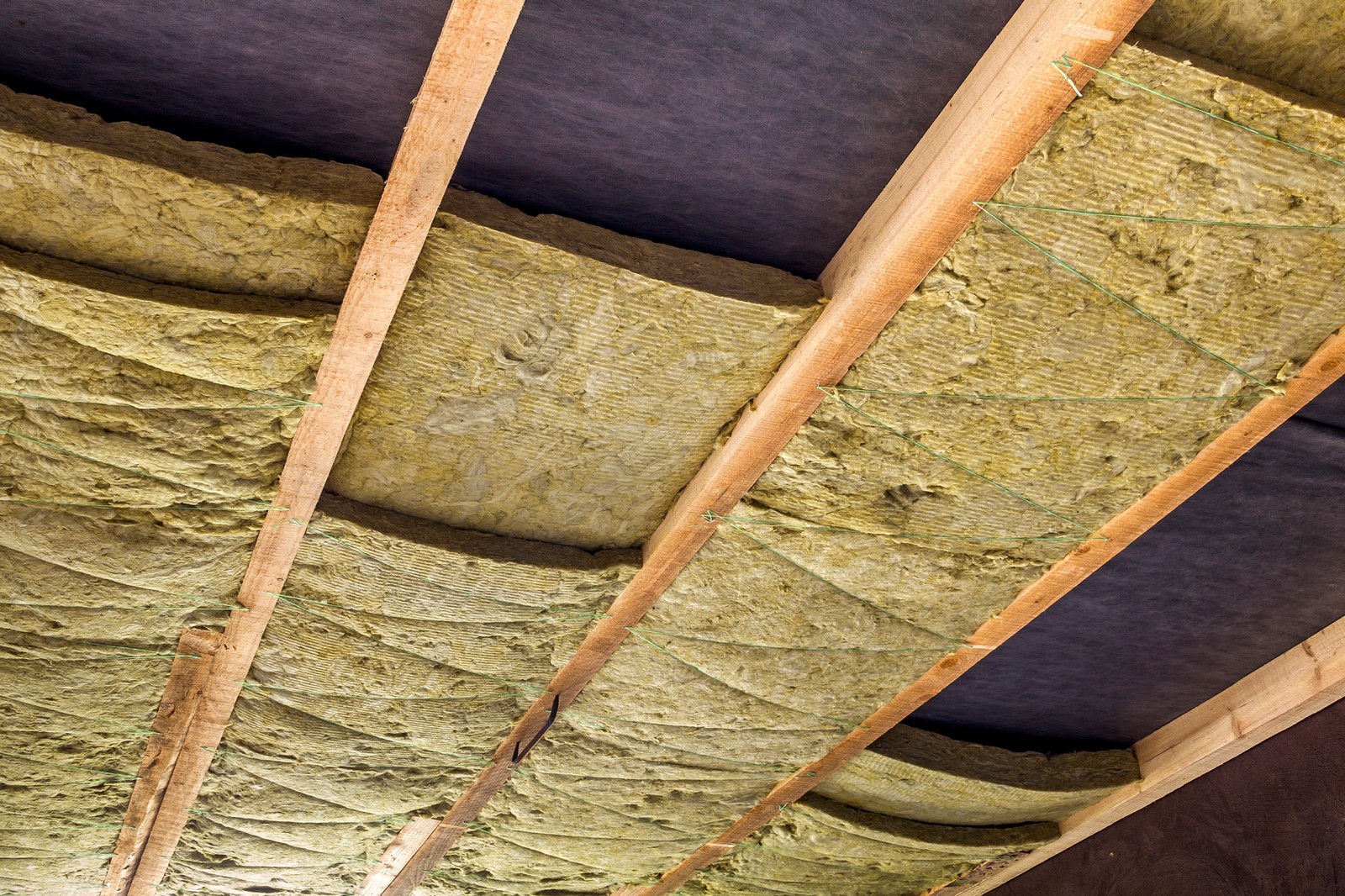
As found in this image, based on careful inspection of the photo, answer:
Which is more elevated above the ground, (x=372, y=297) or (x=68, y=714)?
(x=372, y=297)

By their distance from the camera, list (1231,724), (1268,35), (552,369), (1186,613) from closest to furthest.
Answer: (1268,35), (552,369), (1186,613), (1231,724)

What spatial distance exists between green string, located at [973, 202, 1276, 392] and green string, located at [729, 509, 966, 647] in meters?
0.92

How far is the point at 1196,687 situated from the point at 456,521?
255cm

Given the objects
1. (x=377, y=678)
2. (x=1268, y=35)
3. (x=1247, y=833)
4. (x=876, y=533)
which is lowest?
(x=1247, y=833)

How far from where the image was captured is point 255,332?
74.4 inches

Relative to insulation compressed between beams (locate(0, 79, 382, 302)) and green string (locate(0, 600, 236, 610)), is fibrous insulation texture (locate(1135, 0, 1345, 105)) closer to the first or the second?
insulation compressed between beams (locate(0, 79, 382, 302))

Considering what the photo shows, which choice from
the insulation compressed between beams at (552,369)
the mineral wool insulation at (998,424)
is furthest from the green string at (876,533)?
the insulation compressed between beams at (552,369)

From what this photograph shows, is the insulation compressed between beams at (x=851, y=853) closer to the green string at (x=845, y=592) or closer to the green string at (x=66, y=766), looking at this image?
the green string at (x=845, y=592)

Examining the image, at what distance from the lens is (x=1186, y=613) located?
3037mm

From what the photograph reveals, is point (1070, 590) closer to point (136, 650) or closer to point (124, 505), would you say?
point (124, 505)

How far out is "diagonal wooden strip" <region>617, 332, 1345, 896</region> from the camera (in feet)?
7.02

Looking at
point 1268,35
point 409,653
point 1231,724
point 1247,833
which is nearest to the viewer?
point 1268,35

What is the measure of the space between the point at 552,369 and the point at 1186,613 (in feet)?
6.93

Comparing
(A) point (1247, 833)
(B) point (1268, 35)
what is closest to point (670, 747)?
(A) point (1247, 833)
